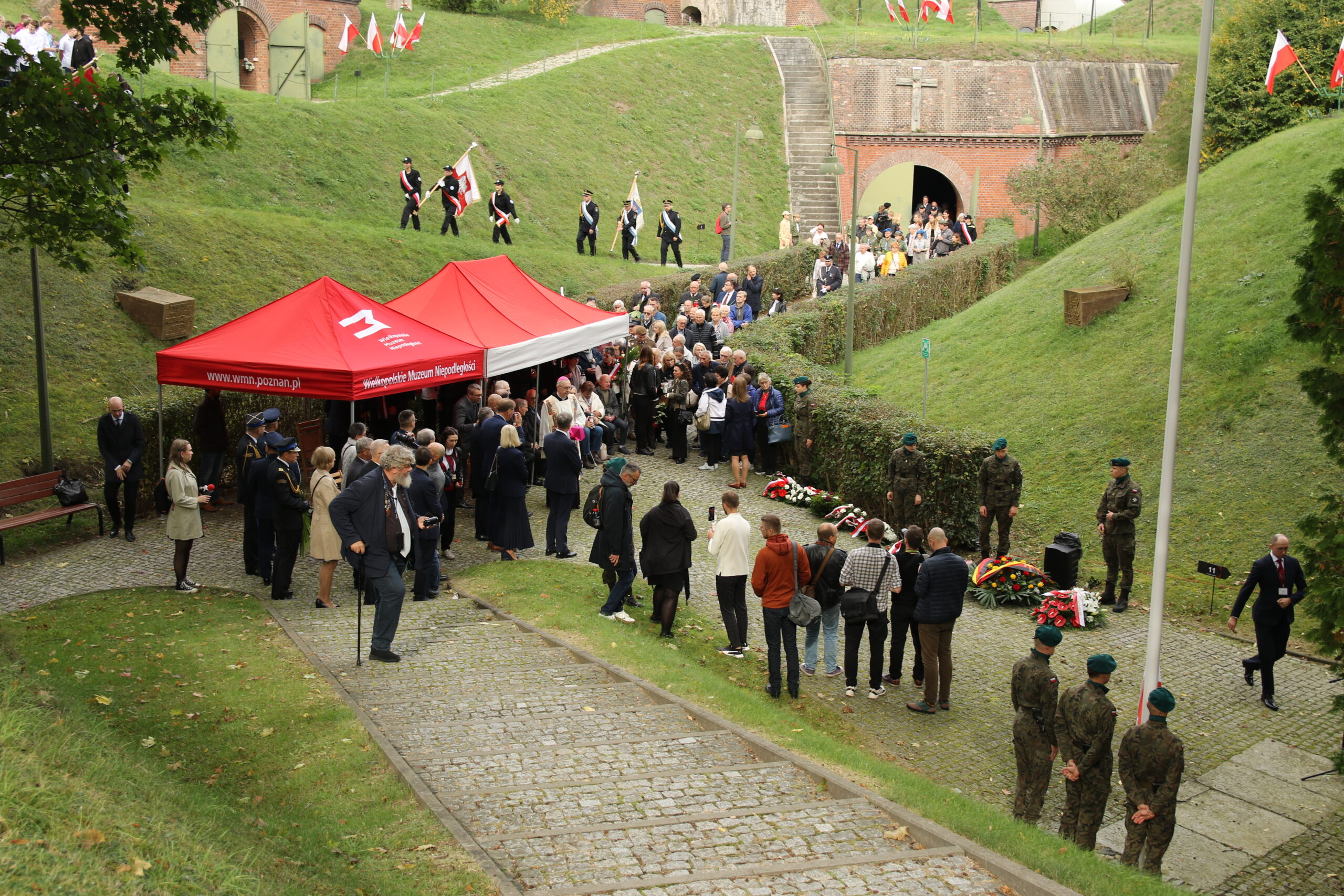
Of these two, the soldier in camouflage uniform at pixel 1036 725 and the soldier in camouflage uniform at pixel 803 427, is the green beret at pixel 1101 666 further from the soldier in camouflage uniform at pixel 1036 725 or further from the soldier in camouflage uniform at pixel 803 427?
the soldier in camouflage uniform at pixel 803 427

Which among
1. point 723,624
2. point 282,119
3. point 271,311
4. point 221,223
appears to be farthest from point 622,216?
point 723,624

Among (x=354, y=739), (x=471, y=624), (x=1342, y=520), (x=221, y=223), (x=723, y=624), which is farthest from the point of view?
(x=221, y=223)

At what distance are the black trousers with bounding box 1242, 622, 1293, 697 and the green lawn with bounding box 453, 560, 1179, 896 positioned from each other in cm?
399

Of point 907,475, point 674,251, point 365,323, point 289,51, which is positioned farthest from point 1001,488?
point 289,51

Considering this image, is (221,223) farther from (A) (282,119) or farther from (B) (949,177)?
(B) (949,177)

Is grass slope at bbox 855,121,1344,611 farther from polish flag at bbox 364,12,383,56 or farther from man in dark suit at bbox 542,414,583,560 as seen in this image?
polish flag at bbox 364,12,383,56

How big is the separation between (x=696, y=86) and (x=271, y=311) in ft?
103

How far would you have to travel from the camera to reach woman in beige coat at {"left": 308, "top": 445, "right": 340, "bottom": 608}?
1109 centimetres

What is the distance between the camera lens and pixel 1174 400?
Result: 9.80 metres

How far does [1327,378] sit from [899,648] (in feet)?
14.3

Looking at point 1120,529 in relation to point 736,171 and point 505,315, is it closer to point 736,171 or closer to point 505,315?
point 505,315

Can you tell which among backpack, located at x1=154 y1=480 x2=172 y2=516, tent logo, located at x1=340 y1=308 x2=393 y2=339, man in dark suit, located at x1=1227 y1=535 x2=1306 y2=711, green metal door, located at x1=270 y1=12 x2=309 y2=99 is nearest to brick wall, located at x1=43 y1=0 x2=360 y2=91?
green metal door, located at x1=270 y1=12 x2=309 y2=99

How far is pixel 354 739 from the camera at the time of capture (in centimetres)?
780

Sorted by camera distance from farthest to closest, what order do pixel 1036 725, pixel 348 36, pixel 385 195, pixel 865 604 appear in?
1. pixel 348 36
2. pixel 385 195
3. pixel 865 604
4. pixel 1036 725
